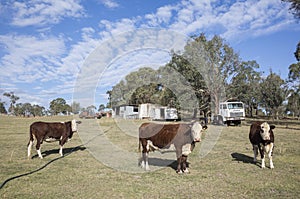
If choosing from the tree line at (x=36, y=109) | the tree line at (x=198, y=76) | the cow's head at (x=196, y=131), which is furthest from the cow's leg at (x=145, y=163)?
the tree line at (x=36, y=109)

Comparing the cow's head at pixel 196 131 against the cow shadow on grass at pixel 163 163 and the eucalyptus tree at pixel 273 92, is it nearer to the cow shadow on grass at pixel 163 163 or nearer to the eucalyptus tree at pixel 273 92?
the cow shadow on grass at pixel 163 163

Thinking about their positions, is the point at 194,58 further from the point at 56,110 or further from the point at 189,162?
the point at 56,110

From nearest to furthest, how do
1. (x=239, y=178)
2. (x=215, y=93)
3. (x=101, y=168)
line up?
(x=239, y=178), (x=101, y=168), (x=215, y=93)

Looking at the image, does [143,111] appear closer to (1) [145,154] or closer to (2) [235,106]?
(2) [235,106]

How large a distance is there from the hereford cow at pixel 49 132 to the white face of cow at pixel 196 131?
273 inches

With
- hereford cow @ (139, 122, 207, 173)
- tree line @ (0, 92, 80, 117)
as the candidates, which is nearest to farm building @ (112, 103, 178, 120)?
hereford cow @ (139, 122, 207, 173)

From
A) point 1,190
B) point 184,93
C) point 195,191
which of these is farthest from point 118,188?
point 184,93

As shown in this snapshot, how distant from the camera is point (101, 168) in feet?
29.0

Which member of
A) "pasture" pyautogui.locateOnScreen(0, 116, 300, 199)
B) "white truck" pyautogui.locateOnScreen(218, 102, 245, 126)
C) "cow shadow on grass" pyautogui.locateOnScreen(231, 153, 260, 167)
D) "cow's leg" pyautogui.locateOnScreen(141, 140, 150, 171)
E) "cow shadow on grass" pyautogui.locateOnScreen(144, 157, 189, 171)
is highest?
"white truck" pyautogui.locateOnScreen(218, 102, 245, 126)

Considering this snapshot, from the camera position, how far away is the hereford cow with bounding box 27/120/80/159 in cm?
1054

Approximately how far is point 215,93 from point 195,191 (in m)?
29.2

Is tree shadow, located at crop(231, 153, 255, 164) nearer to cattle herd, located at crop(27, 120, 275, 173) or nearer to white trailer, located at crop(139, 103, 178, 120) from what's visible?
cattle herd, located at crop(27, 120, 275, 173)

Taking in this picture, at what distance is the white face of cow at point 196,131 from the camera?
7398 mm

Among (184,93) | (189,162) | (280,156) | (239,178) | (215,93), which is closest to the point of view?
(239,178)
